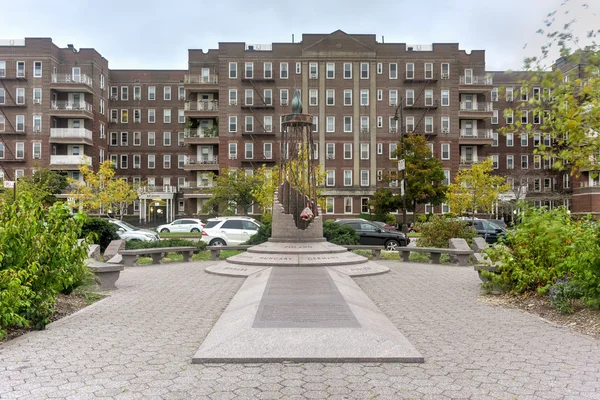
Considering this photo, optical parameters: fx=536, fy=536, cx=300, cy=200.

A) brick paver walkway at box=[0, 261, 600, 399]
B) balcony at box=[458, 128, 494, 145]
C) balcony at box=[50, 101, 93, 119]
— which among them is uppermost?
balcony at box=[50, 101, 93, 119]

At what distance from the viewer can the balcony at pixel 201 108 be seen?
196ft

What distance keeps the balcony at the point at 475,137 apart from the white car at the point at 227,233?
41.1 m

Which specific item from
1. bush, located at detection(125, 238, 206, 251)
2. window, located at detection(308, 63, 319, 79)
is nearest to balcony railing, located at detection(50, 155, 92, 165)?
window, located at detection(308, 63, 319, 79)

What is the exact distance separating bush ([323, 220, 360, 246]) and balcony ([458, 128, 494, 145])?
41709 millimetres

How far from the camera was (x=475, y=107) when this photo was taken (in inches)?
2442

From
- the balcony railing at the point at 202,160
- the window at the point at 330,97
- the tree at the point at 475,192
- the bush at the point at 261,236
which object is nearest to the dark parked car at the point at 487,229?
the bush at the point at 261,236

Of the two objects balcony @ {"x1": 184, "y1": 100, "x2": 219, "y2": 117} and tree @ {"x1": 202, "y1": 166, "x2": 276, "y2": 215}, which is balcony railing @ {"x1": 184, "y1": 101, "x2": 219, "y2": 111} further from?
tree @ {"x1": 202, "y1": 166, "x2": 276, "y2": 215}

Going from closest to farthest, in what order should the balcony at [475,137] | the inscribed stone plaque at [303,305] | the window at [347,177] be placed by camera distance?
the inscribed stone plaque at [303,305]
the window at [347,177]
the balcony at [475,137]

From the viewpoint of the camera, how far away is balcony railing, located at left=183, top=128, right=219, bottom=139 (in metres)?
59.8

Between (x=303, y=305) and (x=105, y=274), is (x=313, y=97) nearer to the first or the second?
(x=105, y=274)

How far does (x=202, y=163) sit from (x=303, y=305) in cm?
5290

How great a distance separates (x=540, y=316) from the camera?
934cm

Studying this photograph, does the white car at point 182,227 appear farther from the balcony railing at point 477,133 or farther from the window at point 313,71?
the balcony railing at point 477,133

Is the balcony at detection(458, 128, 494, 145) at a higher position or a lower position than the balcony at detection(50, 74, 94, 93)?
lower
